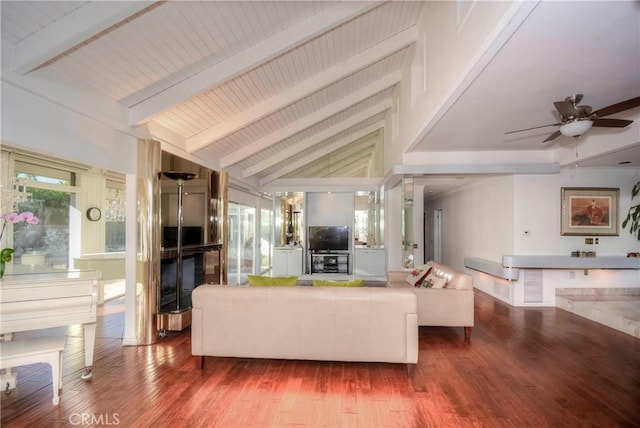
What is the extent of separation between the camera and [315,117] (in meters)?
5.91

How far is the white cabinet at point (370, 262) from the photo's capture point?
8703 millimetres

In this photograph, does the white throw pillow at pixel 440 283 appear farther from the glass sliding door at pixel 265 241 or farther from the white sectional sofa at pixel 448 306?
the glass sliding door at pixel 265 241

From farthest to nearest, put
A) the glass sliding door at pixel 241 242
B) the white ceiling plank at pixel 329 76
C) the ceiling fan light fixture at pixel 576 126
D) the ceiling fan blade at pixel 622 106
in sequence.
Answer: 1. the glass sliding door at pixel 241 242
2. the white ceiling plank at pixel 329 76
3. the ceiling fan light fixture at pixel 576 126
4. the ceiling fan blade at pixel 622 106

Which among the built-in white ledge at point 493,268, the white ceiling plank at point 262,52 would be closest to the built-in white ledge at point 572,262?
Result: the built-in white ledge at point 493,268

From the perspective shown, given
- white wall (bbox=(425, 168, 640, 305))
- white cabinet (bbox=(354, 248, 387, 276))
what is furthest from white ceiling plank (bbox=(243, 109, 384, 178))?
white cabinet (bbox=(354, 248, 387, 276))

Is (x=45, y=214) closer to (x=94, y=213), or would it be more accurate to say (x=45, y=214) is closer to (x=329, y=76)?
(x=94, y=213)

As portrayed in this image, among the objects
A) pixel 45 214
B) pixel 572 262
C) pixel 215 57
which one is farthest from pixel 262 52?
pixel 572 262

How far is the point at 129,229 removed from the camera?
3854 mm

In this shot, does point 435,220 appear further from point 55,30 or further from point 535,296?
point 55,30

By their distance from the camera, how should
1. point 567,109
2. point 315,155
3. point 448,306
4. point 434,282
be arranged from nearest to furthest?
point 567,109 → point 448,306 → point 434,282 → point 315,155

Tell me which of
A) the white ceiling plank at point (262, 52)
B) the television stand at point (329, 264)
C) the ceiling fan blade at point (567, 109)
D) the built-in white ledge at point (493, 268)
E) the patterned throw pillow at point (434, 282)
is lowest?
the television stand at point (329, 264)

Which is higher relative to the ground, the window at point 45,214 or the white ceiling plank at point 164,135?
the white ceiling plank at point 164,135

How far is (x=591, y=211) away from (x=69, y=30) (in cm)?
754

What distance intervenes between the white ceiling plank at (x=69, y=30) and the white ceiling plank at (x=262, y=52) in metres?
1.15
